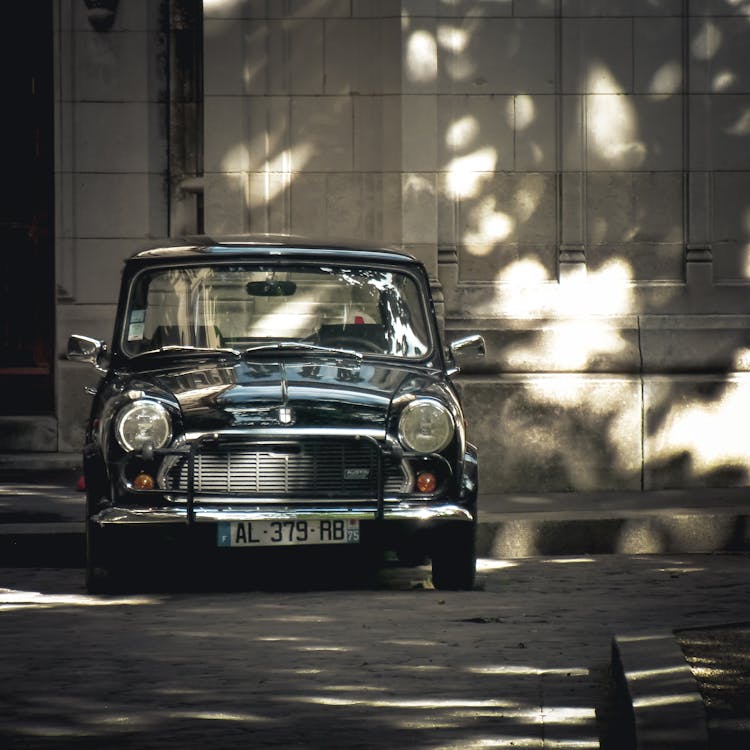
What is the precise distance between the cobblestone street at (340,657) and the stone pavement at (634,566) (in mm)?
43

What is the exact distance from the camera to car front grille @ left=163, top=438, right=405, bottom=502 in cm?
877

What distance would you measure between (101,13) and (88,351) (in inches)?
229

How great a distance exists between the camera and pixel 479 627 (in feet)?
26.2

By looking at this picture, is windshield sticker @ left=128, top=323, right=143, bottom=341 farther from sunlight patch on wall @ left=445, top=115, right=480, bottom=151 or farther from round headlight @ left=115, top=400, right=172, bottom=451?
sunlight patch on wall @ left=445, top=115, right=480, bottom=151

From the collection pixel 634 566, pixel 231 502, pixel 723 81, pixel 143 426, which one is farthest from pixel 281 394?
pixel 723 81

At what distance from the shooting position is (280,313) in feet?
31.2

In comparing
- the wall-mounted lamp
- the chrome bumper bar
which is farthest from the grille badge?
the wall-mounted lamp

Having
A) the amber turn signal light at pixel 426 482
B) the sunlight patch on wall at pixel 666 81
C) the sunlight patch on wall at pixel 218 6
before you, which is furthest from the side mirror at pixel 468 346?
the sunlight patch on wall at pixel 218 6

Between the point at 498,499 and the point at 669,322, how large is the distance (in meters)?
2.17

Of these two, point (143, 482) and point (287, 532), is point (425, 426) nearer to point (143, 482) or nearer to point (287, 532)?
point (287, 532)

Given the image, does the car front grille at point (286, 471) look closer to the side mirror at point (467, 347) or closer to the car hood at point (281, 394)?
the car hood at point (281, 394)

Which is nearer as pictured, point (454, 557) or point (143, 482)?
point (143, 482)

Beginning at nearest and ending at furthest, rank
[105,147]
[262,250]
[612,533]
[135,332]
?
1. [135,332]
2. [262,250]
3. [612,533]
4. [105,147]

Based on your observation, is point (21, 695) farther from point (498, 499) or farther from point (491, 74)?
point (491, 74)
